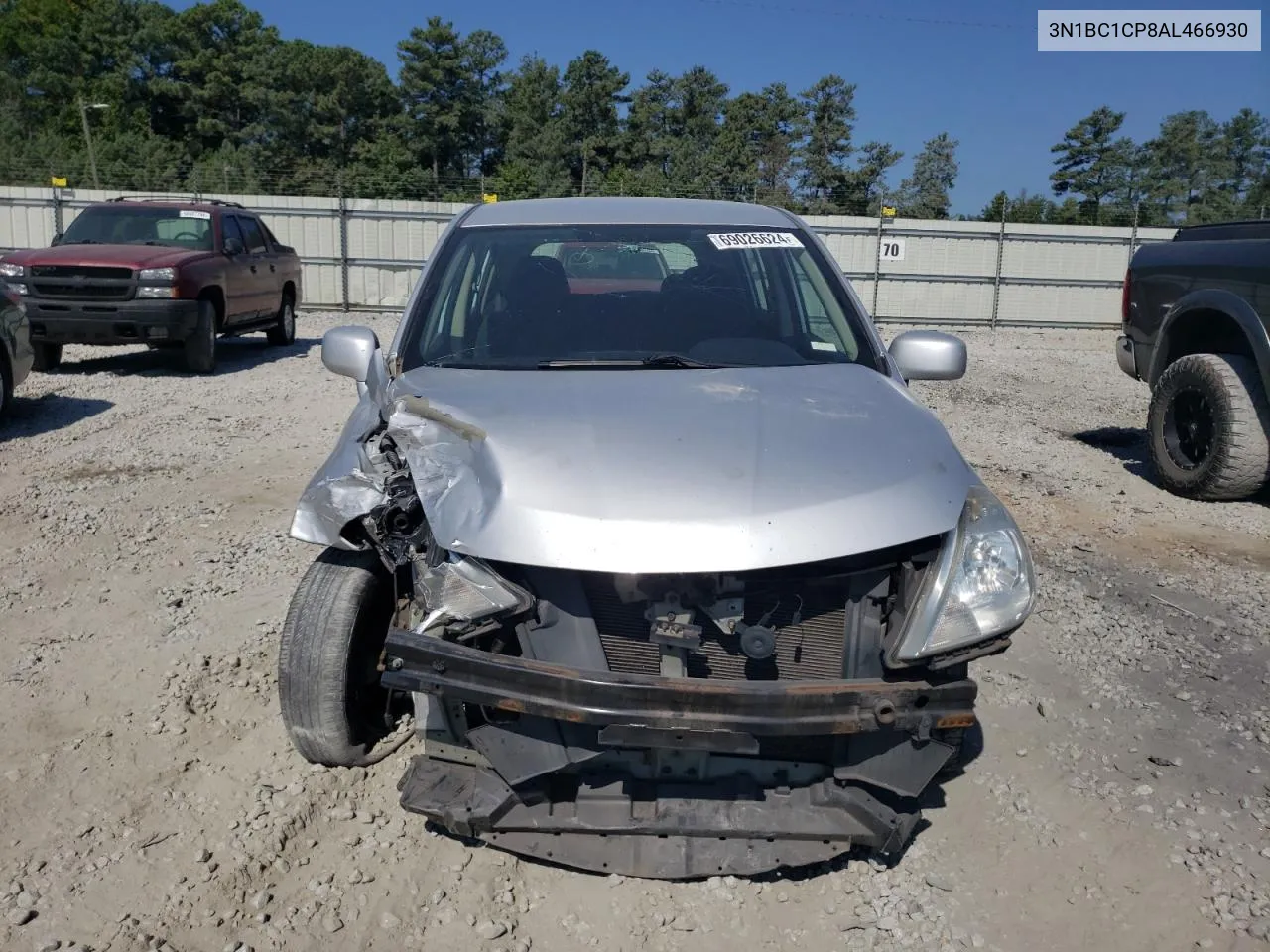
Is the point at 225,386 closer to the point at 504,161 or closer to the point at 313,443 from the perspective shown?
the point at 313,443

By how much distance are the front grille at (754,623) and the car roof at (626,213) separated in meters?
2.07

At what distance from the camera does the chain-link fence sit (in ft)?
63.9

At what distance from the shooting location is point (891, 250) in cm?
2033

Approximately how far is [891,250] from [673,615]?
751 inches

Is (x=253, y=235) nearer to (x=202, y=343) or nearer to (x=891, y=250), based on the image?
(x=202, y=343)

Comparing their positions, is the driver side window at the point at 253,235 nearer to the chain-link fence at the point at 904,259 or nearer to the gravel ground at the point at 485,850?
the chain-link fence at the point at 904,259

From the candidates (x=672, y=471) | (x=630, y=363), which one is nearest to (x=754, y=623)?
(x=672, y=471)

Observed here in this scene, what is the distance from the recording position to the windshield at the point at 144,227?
39.0 feet

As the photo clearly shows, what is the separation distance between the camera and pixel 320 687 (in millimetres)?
3141

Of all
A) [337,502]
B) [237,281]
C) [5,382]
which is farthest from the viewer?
[237,281]

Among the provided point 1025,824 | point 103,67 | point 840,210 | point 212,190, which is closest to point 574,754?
point 1025,824

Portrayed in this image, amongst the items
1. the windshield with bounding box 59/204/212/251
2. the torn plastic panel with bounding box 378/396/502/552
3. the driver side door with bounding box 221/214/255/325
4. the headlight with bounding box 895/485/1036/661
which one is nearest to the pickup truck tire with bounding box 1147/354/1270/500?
the headlight with bounding box 895/485/1036/661

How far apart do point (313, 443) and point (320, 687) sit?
17.6ft

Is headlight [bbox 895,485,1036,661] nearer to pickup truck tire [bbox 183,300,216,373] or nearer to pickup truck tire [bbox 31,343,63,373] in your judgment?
pickup truck tire [bbox 183,300,216,373]
